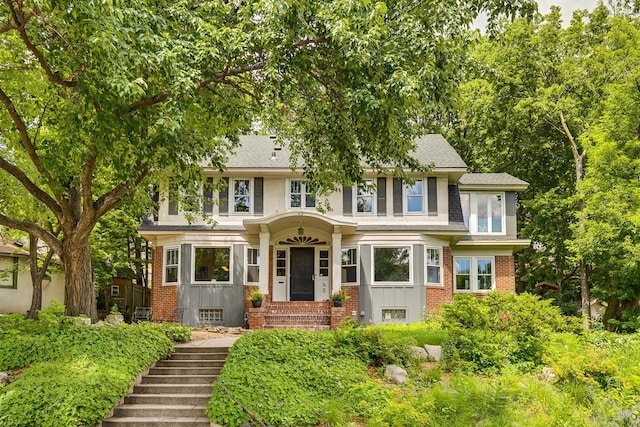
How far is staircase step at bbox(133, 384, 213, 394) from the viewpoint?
1045cm

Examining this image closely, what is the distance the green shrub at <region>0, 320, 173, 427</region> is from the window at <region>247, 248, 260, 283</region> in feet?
25.6

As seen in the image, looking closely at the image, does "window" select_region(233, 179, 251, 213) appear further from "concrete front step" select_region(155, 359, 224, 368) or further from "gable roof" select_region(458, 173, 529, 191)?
"concrete front step" select_region(155, 359, 224, 368)

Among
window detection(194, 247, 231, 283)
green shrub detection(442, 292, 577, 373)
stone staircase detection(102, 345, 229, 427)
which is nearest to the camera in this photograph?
stone staircase detection(102, 345, 229, 427)

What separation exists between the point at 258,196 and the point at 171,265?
148 inches

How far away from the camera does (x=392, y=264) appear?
20547 mm

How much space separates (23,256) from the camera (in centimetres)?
2538

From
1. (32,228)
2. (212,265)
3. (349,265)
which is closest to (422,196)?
(349,265)

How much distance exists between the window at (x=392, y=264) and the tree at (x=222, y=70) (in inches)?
312

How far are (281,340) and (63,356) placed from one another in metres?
3.74

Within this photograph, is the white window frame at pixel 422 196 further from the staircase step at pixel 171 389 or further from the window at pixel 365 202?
the staircase step at pixel 171 389

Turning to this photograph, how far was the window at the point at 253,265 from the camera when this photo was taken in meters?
20.6

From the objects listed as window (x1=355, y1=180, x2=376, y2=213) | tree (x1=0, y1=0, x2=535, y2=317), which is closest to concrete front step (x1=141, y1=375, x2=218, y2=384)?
tree (x1=0, y1=0, x2=535, y2=317)

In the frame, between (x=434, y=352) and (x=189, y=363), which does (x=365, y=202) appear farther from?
(x=189, y=363)

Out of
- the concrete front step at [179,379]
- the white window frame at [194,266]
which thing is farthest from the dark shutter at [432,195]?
the concrete front step at [179,379]
